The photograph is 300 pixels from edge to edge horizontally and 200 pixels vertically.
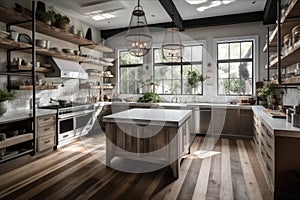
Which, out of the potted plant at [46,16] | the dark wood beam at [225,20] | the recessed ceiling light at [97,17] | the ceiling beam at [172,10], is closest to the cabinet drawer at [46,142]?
the potted plant at [46,16]

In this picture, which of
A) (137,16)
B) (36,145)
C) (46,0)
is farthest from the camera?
(46,0)

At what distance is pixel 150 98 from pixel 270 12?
3448 millimetres

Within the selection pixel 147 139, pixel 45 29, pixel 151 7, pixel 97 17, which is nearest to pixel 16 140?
pixel 147 139

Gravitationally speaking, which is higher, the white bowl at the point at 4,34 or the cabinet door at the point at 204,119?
the white bowl at the point at 4,34

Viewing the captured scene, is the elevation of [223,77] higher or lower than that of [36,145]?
higher

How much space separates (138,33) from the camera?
2707mm

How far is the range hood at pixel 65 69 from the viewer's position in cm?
439

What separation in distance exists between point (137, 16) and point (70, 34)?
2.57m

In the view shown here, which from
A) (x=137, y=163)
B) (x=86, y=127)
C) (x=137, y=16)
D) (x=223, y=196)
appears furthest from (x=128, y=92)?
(x=223, y=196)

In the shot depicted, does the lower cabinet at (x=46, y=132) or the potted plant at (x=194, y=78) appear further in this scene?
the potted plant at (x=194, y=78)

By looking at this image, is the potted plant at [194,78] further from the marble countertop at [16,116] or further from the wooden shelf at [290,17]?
the marble countertop at [16,116]

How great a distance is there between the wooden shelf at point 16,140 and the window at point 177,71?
3791 millimetres

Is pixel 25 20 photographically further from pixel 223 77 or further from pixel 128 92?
pixel 223 77

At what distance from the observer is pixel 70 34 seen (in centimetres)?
464
